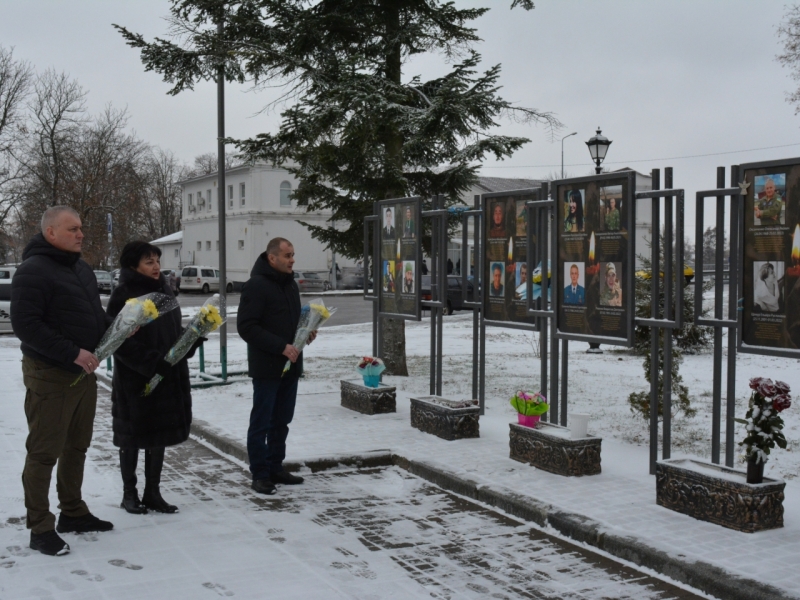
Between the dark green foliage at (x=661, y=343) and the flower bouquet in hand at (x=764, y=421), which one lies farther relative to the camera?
the dark green foliage at (x=661, y=343)

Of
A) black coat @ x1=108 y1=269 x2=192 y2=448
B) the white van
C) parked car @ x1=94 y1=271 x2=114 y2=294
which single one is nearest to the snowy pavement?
black coat @ x1=108 y1=269 x2=192 y2=448

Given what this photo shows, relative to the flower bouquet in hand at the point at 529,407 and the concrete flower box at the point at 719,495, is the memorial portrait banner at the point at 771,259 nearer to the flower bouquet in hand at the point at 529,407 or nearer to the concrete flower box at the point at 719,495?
the concrete flower box at the point at 719,495

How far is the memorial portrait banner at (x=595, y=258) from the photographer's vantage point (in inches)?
279

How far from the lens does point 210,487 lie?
23.2 feet

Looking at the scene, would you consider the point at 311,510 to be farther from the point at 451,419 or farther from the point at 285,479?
the point at 451,419

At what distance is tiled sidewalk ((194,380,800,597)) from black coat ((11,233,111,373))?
2911 mm

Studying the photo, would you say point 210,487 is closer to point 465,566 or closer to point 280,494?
point 280,494

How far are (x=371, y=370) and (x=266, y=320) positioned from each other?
365 centimetres

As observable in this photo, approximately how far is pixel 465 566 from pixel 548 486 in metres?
1.81

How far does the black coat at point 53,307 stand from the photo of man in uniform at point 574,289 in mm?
4167

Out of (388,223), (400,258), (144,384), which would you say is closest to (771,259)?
(144,384)

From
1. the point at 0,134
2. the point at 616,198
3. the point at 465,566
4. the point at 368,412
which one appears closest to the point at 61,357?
the point at 465,566

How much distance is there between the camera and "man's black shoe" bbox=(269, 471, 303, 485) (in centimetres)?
712

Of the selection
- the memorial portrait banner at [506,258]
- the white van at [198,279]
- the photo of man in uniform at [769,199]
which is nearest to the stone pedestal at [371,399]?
the memorial portrait banner at [506,258]
